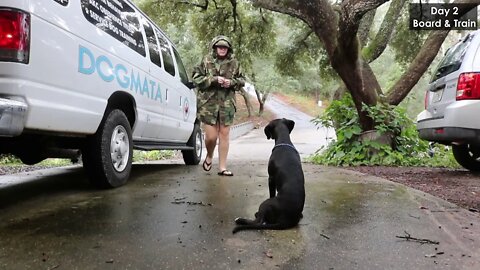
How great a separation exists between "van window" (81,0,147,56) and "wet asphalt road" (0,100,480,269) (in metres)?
1.55

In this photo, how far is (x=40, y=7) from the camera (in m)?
2.65

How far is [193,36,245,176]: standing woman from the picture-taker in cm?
488

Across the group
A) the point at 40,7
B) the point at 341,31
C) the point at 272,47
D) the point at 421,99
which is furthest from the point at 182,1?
the point at 421,99

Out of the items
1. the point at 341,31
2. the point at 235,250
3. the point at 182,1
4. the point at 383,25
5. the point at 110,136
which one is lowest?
the point at 235,250

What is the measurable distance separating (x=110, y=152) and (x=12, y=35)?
4.75ft

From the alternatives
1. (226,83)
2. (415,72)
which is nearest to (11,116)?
(226,83)

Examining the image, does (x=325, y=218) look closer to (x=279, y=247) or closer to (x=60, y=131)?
(x=279, y=247)

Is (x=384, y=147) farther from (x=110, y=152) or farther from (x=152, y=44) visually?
(x=110, y=152)

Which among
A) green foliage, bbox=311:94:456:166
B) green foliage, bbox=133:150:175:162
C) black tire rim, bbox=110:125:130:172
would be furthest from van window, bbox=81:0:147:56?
green foliage, bbox=133:150:175:162

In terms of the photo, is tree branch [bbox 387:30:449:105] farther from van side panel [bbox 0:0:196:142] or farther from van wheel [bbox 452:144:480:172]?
van side panel [bbox 0:0:196:142]

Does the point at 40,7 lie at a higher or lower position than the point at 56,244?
higher

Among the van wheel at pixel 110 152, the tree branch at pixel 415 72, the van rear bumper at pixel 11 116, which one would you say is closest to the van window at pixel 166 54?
the van wheel at pixel 110 152

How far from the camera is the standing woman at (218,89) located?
4.88 meters

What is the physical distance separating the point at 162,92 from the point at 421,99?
102 feet
